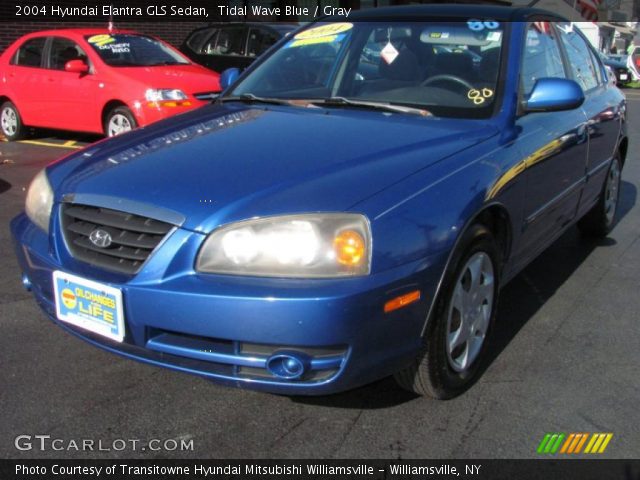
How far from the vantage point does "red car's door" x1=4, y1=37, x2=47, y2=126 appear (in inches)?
352

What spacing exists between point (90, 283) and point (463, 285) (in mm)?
1488

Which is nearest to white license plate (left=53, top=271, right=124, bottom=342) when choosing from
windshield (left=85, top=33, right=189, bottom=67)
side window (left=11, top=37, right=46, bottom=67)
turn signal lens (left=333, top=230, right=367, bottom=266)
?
turn signal lens (left=333, top=230, right=367, bottom=266)

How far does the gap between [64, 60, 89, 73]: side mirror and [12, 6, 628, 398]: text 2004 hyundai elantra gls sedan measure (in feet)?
17.3

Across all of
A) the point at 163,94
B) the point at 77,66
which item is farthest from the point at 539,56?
the point at 77,66

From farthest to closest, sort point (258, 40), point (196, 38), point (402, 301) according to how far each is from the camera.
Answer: point (196, 38)
point (258, 40)
point (402, 301)

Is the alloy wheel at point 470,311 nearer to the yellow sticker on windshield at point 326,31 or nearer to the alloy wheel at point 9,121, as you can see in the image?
the yellow sticker on windshield at point 326,31

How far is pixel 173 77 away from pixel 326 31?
15.0ft

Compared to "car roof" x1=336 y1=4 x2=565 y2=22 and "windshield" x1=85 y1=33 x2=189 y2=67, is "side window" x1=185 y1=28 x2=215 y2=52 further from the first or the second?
"car roof" x1=336 y1=4 x2=565 y2=22

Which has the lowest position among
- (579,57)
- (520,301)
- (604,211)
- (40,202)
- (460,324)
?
(520,301)

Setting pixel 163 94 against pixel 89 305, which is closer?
pixel 89 305

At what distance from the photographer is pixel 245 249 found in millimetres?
2359

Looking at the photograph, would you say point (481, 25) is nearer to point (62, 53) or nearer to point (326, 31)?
point (326, 31)

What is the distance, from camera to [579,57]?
185 inches

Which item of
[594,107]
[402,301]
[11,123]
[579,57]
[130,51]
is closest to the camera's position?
[402,301]
